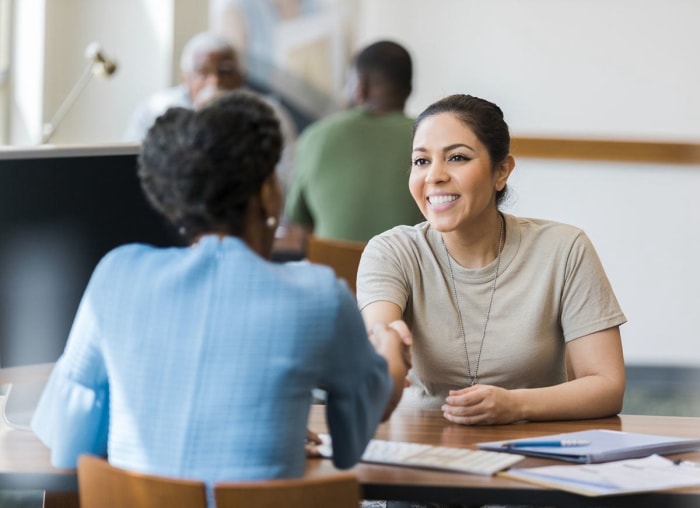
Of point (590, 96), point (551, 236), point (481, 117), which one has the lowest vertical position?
point (551, 236)

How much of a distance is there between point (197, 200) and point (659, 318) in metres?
4.77

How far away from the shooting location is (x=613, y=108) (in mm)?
5867

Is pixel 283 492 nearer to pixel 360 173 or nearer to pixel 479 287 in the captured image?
pixel 479 287

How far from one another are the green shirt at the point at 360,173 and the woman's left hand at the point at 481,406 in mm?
1985

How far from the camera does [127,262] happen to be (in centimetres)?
157

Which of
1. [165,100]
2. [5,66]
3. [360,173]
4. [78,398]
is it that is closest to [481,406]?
[78,398]

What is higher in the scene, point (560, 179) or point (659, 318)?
point (560, 179)

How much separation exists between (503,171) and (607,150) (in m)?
3.64

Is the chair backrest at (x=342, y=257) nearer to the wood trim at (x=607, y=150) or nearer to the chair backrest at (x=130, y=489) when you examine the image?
the chair backrest at (x=130, y=489)

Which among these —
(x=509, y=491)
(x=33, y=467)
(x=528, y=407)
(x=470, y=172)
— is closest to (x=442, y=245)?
(x=470, y=172)

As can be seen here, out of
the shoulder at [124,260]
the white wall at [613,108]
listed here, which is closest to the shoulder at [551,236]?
the shoulder at [124,260]

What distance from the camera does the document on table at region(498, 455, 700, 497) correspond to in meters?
1.59

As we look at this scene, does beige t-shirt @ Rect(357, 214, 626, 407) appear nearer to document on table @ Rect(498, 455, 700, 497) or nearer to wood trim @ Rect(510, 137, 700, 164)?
document on table @ Rect(498, 455, 700, 497)

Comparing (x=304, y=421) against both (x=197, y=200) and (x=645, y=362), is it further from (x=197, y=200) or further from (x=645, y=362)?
(x=645, y=362)
